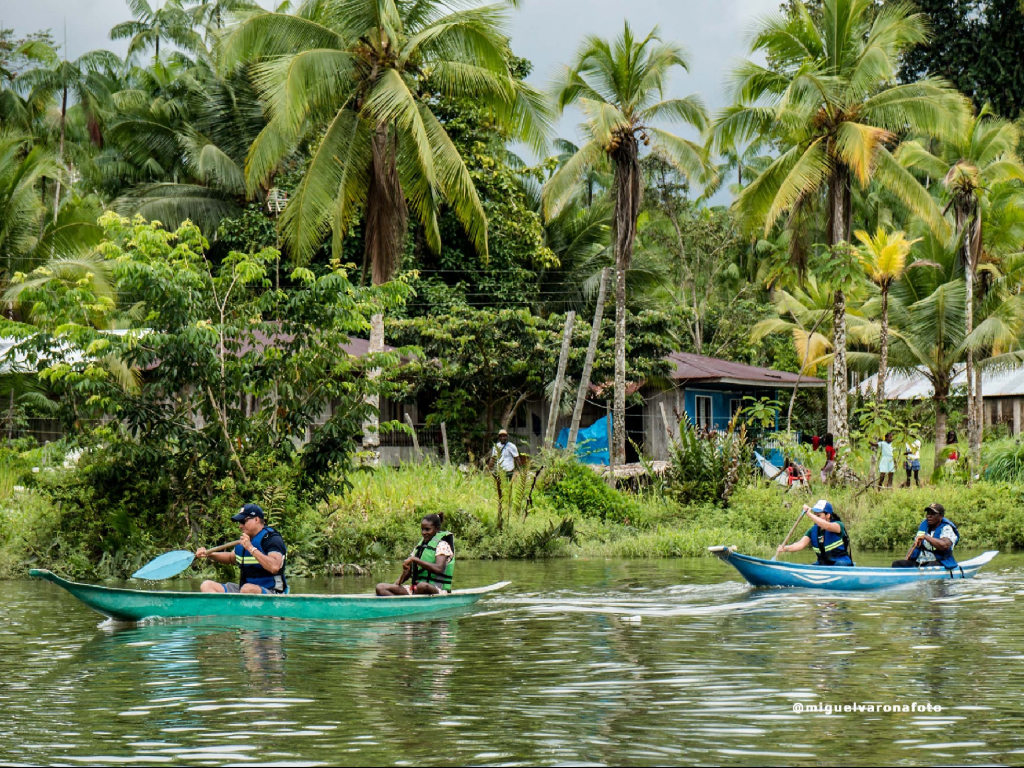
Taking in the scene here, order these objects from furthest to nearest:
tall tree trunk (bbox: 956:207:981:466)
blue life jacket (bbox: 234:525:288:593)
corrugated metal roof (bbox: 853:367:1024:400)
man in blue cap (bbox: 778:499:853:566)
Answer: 1. corrugated metal roof (bbox: 853:367:1024:400)
2. tall tree trunk (bbox: 956:207:981:466)
3. man in blue cap (bbox: 778:499:853:566)
4. blue life jacket (bbox: 234:525:288:593)

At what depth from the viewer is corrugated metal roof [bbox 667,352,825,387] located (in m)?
33.8

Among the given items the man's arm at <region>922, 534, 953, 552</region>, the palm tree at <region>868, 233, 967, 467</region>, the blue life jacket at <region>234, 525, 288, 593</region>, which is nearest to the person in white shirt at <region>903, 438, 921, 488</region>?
the palm tree at <region>868, 233, 967, 467</region>

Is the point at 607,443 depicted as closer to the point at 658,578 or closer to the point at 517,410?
the point at 517,410

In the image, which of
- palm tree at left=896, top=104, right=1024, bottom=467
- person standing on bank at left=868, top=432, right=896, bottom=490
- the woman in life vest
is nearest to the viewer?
the woman in life vest

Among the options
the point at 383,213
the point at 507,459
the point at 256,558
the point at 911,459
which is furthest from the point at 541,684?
the point at 911,459

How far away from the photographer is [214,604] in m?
12.9

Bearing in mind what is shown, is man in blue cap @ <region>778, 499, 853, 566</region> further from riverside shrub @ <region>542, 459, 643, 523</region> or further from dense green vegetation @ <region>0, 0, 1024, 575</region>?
riverside shrub @ <region>542, 459, 643, 523</region>

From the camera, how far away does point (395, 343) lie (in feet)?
106

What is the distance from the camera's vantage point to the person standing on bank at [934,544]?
55.9ft

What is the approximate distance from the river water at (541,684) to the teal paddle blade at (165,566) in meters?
0.66

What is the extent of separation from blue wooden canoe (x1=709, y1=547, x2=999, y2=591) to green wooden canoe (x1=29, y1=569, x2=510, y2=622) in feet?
17.1

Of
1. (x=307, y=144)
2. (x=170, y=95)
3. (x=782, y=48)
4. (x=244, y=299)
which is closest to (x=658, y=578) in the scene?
(x=244, y=299)

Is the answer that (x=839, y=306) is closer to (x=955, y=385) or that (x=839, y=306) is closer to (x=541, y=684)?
(x=955, y=385)

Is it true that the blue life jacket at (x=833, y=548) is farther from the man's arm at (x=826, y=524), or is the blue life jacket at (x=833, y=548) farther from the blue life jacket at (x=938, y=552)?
the blue life jacket at (x=938, y=552)
